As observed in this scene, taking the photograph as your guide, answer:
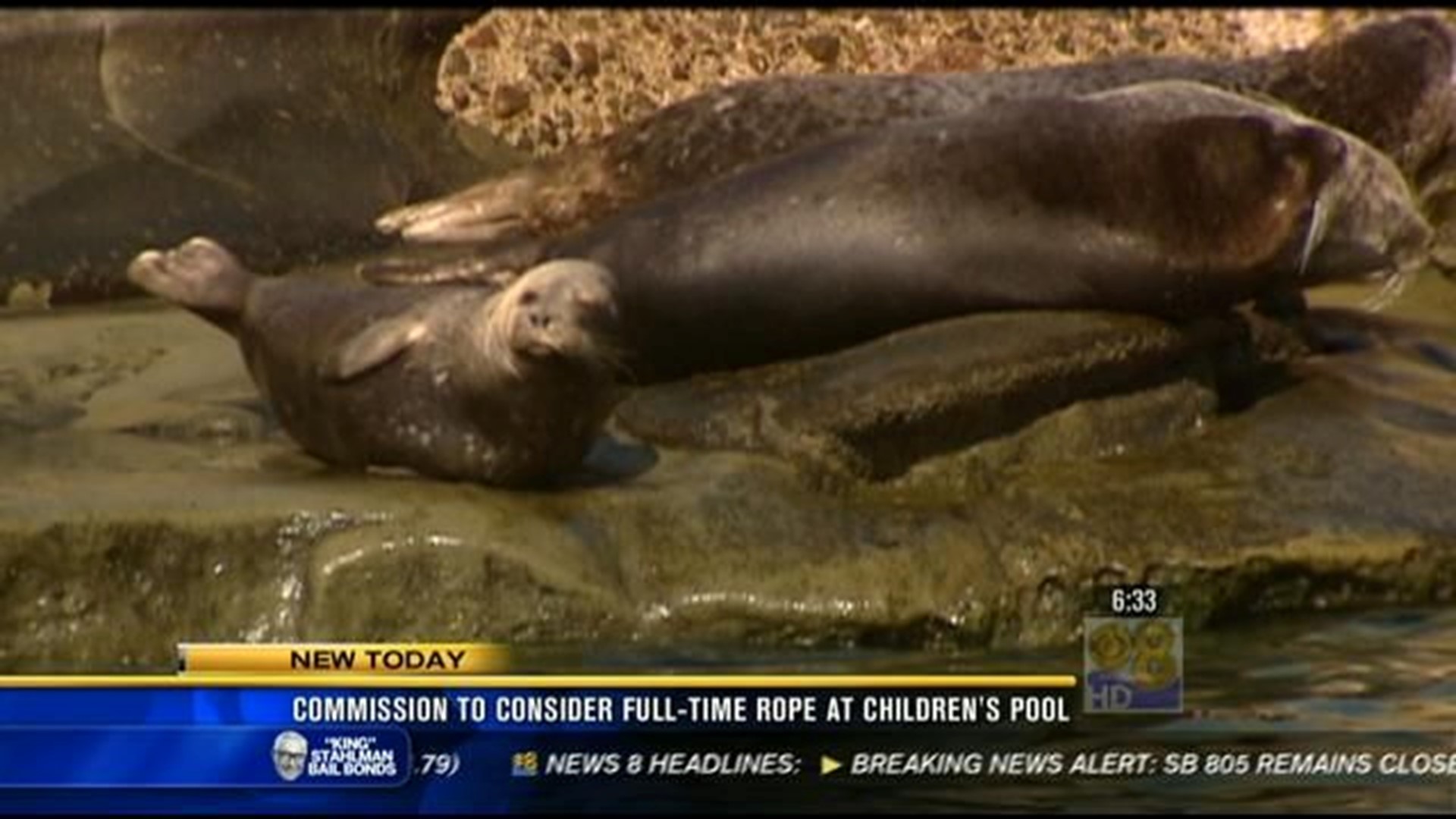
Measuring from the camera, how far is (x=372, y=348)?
21.7ft

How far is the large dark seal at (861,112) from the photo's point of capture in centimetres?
820

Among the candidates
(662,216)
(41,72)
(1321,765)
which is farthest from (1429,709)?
(41,72)

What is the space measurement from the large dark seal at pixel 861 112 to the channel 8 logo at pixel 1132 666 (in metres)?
1.95

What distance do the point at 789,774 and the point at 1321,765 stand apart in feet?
2.86

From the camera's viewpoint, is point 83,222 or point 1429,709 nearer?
point 1429,709

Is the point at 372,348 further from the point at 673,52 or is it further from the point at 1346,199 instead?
the point at 673,52

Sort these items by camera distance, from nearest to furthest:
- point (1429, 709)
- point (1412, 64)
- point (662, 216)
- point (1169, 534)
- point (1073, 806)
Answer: point (1073, 806), point (1429, 709), point (1169, 534), point (662, 216), point (1412, 64)

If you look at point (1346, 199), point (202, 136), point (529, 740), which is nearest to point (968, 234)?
point (1346, 199)

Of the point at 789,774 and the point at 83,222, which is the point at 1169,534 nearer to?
the point at 789,774

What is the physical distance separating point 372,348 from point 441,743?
1.33m

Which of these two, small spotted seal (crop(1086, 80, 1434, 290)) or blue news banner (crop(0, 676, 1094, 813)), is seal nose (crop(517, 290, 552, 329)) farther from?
small spotted seal (crop(1086, 80, 1434, 290))

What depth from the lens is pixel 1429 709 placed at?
237 inches

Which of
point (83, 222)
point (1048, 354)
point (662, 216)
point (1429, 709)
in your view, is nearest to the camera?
point (1429, 709)

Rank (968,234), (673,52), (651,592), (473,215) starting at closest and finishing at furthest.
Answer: (651,592) < (968,234) < (473,215) < (673,52)
